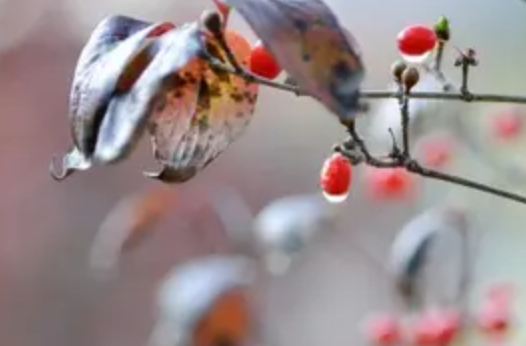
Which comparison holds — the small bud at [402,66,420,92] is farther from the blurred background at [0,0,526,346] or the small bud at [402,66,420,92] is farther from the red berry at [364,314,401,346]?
the blurred background at [0,0,526,346]

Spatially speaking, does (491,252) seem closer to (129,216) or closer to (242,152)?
(242,152)

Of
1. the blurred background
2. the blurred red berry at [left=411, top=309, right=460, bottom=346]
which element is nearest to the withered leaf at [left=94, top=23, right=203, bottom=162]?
the blurred red berry at [left=411, top=309, right=460, bottom=346]

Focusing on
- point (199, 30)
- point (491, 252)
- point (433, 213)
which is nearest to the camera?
point (199, 30)

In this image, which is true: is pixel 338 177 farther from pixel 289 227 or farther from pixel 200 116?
pixel 289 227

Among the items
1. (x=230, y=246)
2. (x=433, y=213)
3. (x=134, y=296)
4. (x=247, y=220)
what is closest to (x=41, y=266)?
(x=134, y=296)

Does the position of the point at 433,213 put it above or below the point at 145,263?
above
